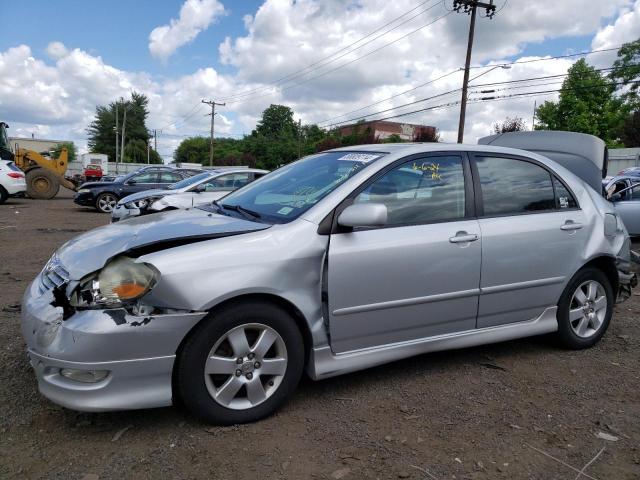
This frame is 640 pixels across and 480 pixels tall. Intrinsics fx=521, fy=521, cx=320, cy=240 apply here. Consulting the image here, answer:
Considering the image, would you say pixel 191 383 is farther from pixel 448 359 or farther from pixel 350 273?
pixel 448 359

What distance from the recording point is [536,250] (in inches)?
146

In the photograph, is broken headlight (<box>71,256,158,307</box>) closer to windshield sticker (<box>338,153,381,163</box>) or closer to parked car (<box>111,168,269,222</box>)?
windshield sticker (<box>338,153,381,163</box>)

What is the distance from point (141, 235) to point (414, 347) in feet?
5.91

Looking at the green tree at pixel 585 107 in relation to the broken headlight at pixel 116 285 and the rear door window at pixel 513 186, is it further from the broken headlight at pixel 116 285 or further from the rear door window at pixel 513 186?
the broken headlight at pixel 116 285

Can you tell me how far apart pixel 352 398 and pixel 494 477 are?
988 mm

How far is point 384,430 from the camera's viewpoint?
9.26ft

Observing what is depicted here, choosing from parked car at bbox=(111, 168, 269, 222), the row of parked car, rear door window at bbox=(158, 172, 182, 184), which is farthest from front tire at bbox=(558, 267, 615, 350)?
rear door window at bbox=(158, 172, 182, 184)

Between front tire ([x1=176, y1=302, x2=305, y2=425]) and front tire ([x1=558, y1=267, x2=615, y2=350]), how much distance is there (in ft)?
7.39

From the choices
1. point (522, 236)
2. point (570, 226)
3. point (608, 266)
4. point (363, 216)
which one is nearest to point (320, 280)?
point (363, 216)

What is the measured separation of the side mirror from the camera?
2895 millimetres

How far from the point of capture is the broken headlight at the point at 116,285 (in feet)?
8.38

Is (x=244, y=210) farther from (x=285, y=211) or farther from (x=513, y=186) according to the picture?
(x=513, y=186)

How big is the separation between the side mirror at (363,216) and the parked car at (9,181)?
17663 mm

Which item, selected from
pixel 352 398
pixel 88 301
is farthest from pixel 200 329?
pixel 352 398
